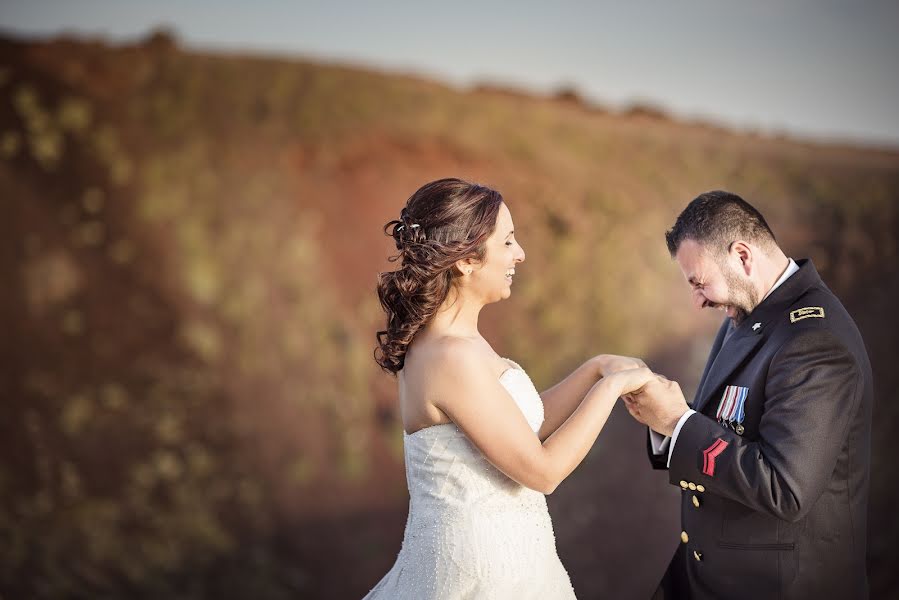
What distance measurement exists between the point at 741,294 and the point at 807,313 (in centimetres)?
23

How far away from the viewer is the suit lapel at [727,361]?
2.50 m

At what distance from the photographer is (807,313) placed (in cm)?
239

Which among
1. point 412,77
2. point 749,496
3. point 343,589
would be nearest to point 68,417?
point 343,589

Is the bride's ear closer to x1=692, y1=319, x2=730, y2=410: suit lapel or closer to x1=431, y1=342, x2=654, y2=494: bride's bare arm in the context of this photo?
x1=431, y1=342, x2=654, y2=494: bride's bare arm

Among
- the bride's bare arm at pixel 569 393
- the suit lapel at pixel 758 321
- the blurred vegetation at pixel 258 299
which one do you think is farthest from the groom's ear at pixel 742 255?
the blurred vegetation at pixel 258 299

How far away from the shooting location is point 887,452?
26.0ft

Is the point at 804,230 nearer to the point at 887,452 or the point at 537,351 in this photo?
the point at 887,452

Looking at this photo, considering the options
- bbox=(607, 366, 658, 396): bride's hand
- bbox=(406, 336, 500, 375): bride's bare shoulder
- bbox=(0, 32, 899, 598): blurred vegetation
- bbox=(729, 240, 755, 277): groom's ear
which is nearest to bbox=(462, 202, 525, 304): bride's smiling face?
bbox=(406, 336, 500, 375): bride's bare shoulder

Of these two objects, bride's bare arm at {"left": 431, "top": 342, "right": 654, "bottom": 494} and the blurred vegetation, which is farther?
the blurred vegetation

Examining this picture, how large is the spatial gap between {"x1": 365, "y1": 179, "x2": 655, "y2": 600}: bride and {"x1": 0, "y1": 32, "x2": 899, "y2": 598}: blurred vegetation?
495cm

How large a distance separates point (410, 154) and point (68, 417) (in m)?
3.71

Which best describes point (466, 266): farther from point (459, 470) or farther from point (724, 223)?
point (724, 223)

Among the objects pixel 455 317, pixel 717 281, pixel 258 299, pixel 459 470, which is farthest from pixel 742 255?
pixel 258 299

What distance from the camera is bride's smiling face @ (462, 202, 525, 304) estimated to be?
256 cm
